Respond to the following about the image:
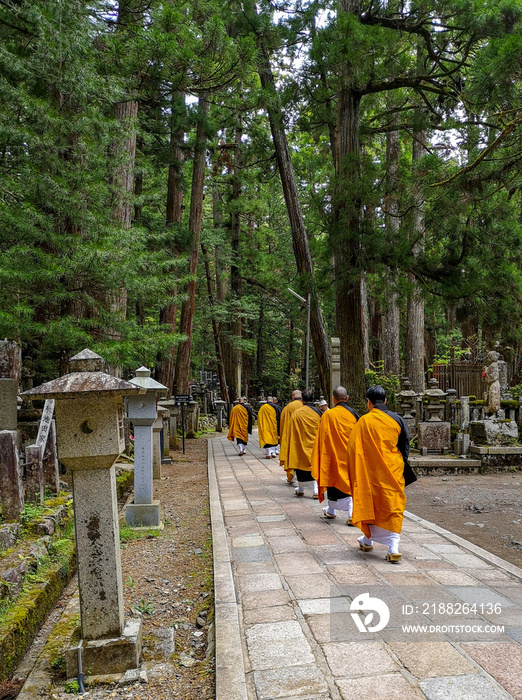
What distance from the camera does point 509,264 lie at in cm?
897

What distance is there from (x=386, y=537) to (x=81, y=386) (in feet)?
10.2

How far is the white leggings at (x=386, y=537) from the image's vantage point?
484cm

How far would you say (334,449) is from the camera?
249 inches

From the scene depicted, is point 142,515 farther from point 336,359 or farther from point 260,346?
point 260,346

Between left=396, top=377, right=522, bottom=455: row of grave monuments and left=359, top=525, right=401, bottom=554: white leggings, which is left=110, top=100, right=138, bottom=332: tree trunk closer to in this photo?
left=359, top=525, right=401, bottom=554: white leggings

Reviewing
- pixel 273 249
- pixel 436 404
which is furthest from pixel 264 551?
pixel 273 249

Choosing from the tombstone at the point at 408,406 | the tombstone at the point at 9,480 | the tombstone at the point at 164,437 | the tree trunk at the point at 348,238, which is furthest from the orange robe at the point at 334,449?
the tombstone at the point at 408,406

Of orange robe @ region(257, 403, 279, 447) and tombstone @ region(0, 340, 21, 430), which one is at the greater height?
tombstone @ region(0, 340, 21, 430)

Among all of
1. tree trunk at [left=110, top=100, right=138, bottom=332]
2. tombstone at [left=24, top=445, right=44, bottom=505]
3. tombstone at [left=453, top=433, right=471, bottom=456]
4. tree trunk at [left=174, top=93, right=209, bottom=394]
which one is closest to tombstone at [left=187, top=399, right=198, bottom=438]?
tree trunk at [left=174, top=93, right=209, bottom=394]

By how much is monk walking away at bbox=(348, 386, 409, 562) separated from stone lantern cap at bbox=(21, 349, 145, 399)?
2535mm

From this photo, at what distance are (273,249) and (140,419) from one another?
25.6 metres

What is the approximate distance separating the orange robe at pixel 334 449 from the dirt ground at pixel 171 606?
153 cm

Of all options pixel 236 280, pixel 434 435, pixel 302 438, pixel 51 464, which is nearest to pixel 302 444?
pixel 302 438

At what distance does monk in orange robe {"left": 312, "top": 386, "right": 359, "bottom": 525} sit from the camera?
626cm
